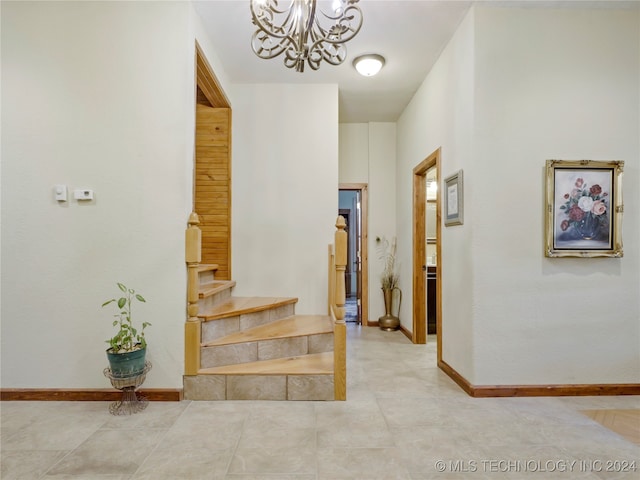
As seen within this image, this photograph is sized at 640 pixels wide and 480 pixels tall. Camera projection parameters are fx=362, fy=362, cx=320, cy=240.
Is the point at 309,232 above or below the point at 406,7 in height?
below

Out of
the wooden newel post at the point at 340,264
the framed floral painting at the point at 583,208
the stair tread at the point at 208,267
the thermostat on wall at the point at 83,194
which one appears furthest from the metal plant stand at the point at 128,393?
the framed floral painting at the point at 583,208

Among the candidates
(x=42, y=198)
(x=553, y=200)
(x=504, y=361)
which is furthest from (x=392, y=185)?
(x=42, y=198)

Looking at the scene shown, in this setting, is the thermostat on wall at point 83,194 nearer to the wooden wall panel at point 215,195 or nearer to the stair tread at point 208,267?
the stair tread at point 208,267

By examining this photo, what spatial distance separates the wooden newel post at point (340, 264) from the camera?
2.53 meters

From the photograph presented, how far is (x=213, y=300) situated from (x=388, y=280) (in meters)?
2.60

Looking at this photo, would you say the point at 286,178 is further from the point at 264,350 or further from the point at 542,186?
the point at 542,186

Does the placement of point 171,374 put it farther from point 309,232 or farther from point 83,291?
point 309,232

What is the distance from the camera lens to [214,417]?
228cm

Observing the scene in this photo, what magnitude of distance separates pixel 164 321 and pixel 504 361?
8.11ft

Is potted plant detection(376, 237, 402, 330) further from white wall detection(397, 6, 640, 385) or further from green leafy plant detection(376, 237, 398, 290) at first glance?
white wall detection(397, 6, 640, 385)

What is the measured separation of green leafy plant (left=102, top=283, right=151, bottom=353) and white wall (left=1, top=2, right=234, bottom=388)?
0.07 m

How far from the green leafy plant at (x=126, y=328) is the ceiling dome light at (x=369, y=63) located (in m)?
2.75

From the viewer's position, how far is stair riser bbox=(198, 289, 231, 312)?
9.59ft

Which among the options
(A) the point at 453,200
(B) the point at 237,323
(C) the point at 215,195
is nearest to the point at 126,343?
(B) the point at 237,323
